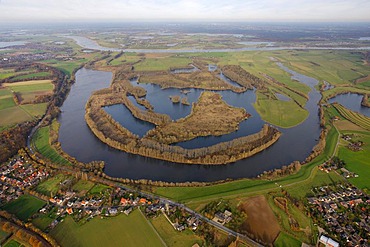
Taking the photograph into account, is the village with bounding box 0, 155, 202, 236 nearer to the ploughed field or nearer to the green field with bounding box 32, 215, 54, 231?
the green field with bounding box 32, 215, 54, 231

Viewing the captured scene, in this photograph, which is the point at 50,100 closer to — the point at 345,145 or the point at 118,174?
the point at 118,174

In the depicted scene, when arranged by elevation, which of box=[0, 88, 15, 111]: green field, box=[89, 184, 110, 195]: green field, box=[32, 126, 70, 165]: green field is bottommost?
box=[89, 184, 110, 195]: green field

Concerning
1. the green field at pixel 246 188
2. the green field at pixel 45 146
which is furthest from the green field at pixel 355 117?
the green field at pixel 45 146

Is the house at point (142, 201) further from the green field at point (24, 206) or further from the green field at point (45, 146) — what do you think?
the green field at point (45, 146)

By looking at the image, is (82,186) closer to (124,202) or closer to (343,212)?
(124,202)

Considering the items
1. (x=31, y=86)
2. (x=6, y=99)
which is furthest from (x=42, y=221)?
(x=31, y=86)

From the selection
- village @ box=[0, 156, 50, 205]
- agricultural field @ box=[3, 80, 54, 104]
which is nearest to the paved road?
village @ box=[0, 156, 50, 205]
